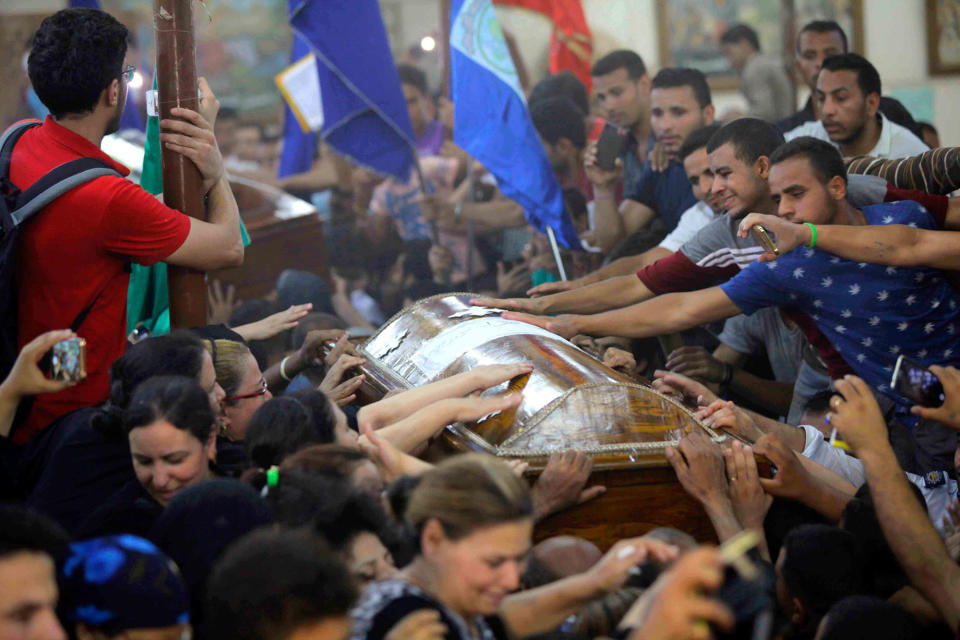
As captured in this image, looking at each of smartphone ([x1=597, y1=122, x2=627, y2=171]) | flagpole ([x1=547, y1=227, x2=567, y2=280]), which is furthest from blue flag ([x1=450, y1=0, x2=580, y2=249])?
smartphone ([x1=597, y1=122, x2=627, y2=171])

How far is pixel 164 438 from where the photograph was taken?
2.74 meters

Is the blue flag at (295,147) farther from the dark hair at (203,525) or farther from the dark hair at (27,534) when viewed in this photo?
the dark hair at (27,534)

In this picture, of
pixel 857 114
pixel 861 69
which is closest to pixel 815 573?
pixel 857 114

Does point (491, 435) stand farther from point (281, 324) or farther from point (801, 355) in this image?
point (801, 355)

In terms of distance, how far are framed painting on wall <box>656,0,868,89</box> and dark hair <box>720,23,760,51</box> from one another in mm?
267

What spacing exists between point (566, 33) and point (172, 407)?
6063 millimetres

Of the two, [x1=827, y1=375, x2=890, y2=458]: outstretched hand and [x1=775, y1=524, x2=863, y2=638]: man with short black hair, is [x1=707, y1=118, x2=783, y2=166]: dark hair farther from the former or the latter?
[x1=775, y1=524, x2=863, y2=638]: man with short black hair

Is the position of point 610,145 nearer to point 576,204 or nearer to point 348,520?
point 576,204

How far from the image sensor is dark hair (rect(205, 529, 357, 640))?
6.12ft

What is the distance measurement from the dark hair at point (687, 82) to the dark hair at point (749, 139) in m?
1.34

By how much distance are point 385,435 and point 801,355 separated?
6.87ft

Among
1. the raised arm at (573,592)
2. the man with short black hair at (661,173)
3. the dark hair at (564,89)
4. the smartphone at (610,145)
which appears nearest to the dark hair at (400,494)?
the raised arm at (573,592)

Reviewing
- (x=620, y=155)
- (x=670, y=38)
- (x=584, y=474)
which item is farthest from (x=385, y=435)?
(x=670, y=38)

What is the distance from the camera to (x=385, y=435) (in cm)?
320
